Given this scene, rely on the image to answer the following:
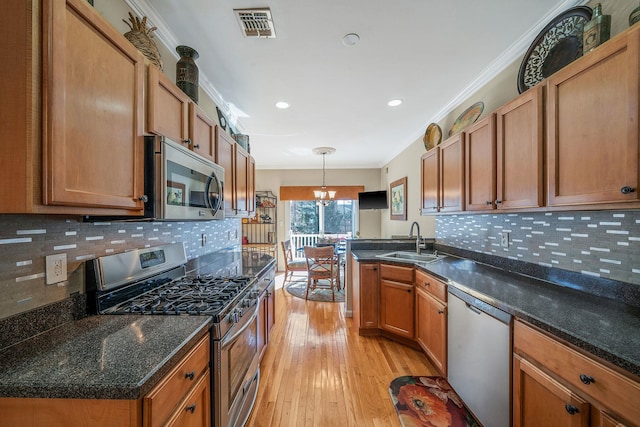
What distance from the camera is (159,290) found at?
1603 mm

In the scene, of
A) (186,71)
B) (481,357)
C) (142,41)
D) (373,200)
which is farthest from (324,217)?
(142,41)

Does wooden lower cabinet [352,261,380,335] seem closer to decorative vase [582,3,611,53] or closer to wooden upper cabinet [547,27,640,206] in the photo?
wooden upper cabinet [547,27,640,206]

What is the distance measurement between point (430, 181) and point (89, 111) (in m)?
2.80

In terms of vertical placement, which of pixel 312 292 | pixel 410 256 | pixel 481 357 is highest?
pixel 410 256

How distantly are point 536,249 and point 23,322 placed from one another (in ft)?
9.20

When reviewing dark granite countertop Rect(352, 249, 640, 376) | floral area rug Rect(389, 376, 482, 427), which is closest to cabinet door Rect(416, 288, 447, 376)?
floral area rug Rect(389, 376, 482, 427)

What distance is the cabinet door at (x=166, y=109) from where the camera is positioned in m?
1.29

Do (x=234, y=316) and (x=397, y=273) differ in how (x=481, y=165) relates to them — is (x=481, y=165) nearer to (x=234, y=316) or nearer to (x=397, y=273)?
(x=397, y=273)

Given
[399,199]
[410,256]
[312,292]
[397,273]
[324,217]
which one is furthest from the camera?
[324,217]

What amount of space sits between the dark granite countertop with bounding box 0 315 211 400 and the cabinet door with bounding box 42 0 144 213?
51 centimetres

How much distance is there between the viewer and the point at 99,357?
2.85 ft

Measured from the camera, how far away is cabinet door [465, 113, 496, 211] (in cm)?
187

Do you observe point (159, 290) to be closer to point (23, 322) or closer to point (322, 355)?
point (23, 322)

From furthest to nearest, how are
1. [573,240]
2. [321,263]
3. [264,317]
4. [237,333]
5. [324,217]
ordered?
1. [324,217]
2. [321,263]
3. [264,317]
4. [573,240]
5. [237,333]
